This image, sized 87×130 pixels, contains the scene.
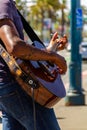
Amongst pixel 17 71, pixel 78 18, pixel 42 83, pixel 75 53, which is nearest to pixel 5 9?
pixel 17 71

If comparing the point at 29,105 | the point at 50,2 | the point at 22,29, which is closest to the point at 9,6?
the point at 22,29

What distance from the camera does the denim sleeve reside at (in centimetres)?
286

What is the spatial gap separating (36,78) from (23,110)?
0.23 meters

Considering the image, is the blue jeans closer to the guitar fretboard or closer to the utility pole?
the guitar fretboard

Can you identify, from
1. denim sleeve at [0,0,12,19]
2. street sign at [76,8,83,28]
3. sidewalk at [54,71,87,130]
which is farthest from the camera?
street sign at [76,8,83,28]

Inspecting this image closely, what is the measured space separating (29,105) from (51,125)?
0.20 meters

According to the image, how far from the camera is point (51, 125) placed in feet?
10.1

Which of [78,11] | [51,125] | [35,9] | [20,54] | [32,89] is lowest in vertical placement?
[51,125]

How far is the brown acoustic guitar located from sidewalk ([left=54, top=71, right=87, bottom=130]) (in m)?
4.17

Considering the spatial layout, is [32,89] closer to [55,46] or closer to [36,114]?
[36,114]

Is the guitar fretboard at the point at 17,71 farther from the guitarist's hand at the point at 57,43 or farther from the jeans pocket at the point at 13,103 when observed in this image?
the guitarist's hand at the point at 57,43

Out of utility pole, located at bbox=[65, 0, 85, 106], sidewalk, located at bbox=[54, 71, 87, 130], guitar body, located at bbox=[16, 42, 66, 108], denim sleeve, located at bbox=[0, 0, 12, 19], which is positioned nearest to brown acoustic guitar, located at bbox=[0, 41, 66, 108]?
guitar body, located at bbox=[16, 42, 66, 108]

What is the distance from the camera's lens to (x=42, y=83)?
116 inches

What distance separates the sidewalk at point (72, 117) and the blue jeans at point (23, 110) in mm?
A: 4074
